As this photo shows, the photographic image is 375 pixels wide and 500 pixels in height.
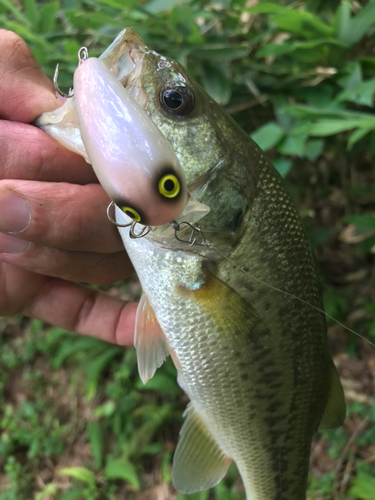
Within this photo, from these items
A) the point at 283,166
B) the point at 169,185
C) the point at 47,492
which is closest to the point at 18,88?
the point at 169,185

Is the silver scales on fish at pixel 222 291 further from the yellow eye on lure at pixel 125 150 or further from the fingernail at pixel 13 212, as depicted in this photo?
the fingernail at pixel 13 212

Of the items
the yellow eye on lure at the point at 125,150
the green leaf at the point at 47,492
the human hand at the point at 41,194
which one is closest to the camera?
the yellow eye on lure at the point at 125,150

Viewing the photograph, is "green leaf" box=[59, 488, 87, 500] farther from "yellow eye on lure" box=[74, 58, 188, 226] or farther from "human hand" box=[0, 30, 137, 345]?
"yellow eye on lure" box=[74, 58, 188, 226]

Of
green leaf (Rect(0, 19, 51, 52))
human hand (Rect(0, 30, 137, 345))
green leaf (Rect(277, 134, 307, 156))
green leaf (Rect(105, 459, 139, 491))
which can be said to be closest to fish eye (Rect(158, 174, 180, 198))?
human hand (Rect(0, 30, 137, 345))

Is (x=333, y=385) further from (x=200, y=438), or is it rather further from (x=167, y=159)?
(x=167, y=159)

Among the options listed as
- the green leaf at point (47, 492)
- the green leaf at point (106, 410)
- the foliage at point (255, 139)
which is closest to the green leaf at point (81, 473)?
the foliage at point (255, 139)

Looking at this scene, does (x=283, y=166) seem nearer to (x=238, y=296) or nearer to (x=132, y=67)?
(x=238, y=296)
